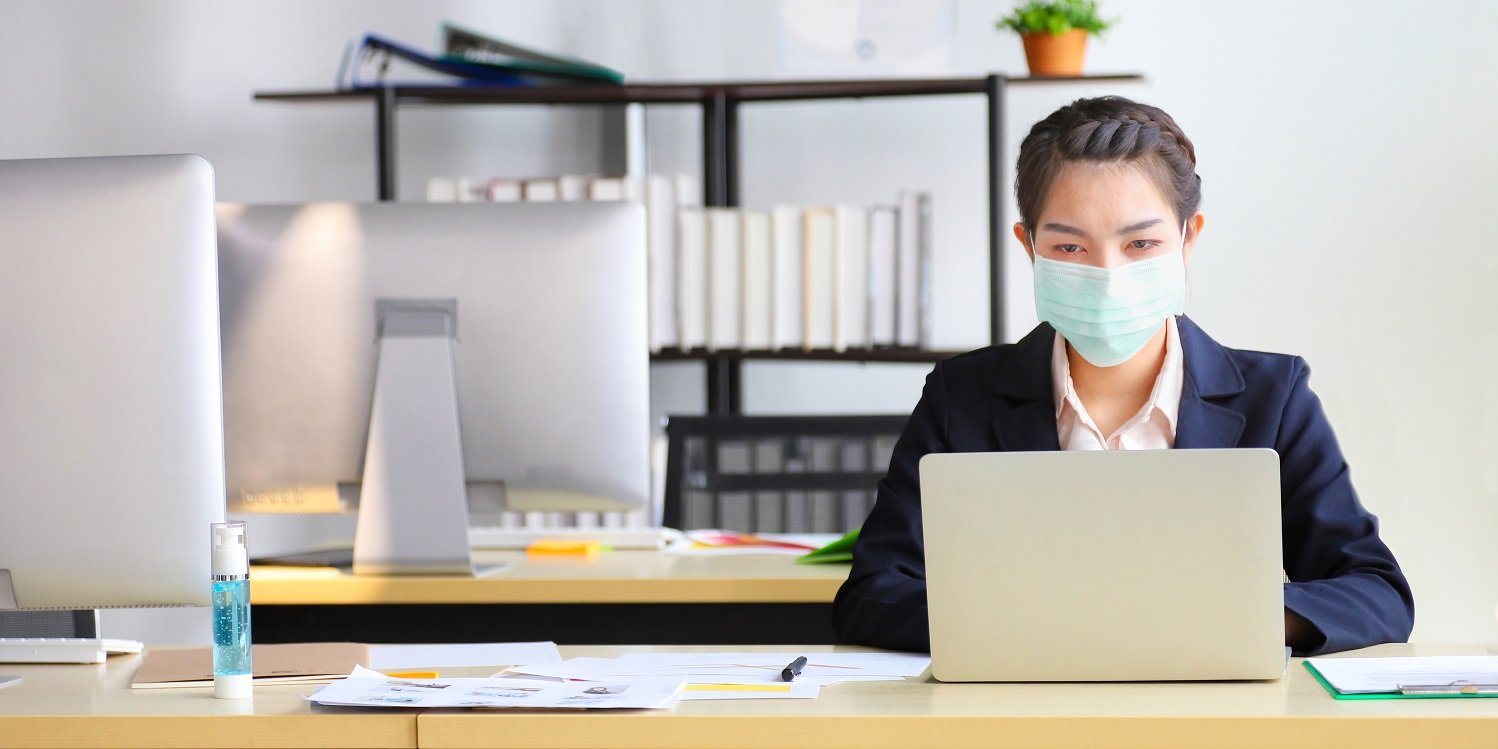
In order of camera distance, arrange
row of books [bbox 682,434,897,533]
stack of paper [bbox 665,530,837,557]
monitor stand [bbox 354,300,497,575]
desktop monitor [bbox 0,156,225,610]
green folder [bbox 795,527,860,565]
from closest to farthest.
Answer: desktop monitor [bbox 0,156,225,610] < monitor stand [bbox 354,300,497,575] < green folder [bbox 795,527,860,565] < stack of paper [bbox 665,530,837,557] < row of books [bbox 682,434,897,533]

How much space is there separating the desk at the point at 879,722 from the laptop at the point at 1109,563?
3cm

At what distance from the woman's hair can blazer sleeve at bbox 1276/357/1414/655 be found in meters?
0.25

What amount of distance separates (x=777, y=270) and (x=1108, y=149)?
1.47 meters

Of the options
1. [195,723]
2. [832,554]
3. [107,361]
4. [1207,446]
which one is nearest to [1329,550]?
[1207,446]

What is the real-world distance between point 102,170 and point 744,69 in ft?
7.10

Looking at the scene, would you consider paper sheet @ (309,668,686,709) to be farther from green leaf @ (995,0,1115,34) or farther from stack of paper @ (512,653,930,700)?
green leaf @ (995,0,1115,34)

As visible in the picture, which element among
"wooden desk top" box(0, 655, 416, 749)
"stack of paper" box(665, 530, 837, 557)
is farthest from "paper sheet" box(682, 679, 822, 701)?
"stack of paper" box(665, 530, 837, 557)

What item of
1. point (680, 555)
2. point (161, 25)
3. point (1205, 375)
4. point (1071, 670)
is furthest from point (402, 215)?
point (161, 25)

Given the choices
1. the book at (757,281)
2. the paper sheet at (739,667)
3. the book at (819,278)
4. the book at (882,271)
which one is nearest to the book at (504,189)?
the book at (757,281)

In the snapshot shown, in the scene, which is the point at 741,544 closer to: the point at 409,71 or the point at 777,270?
the point at 777,270

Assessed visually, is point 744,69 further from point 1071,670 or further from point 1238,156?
point 1071,670

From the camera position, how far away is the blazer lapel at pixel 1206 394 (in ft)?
5.07

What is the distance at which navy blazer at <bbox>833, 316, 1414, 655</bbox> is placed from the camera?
4.50 feet

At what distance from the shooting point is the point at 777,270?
2971 millimetres
